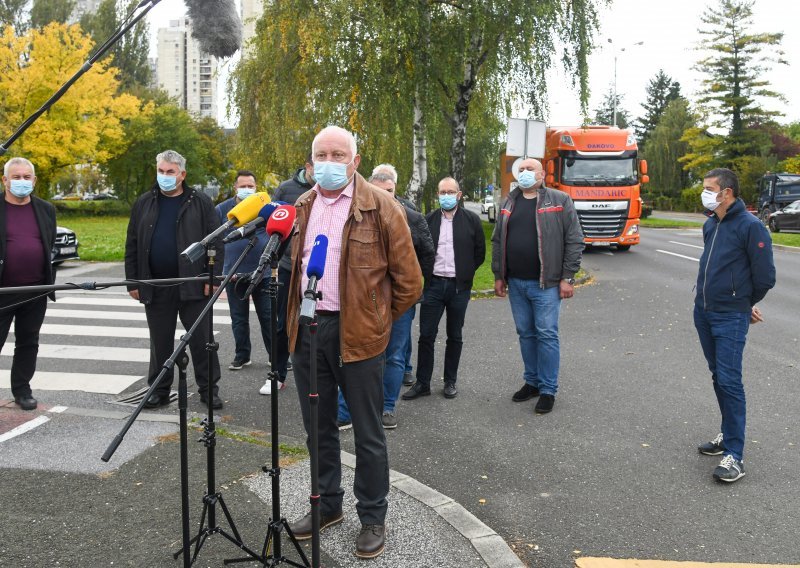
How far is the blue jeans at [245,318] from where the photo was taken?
24.2 feet

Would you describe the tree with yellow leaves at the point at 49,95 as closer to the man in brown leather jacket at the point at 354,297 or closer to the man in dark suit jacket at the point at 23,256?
the man in dark suit jacket at the point at 23,256

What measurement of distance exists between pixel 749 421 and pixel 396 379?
2947 mm

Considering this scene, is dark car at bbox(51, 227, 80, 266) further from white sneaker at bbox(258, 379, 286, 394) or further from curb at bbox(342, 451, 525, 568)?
curb at bbox(342, 451, 525, 568)

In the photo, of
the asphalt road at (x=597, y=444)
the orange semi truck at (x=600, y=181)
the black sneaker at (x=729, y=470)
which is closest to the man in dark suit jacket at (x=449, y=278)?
the asphalt road at (x=597, y=444)

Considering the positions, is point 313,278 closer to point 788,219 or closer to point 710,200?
point 710,200

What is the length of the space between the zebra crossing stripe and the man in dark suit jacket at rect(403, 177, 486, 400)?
2828mm

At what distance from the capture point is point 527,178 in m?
6.53

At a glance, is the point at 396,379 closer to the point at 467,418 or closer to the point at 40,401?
the point at 467,418

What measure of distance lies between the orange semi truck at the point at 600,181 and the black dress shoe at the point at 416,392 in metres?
15.5

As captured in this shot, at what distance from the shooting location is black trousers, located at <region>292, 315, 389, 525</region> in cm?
374

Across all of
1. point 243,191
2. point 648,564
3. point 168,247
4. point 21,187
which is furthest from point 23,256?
point 648,564

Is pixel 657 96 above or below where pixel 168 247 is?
above

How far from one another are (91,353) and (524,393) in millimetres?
5095

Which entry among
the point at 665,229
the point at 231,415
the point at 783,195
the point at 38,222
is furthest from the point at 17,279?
the point at 783,195
